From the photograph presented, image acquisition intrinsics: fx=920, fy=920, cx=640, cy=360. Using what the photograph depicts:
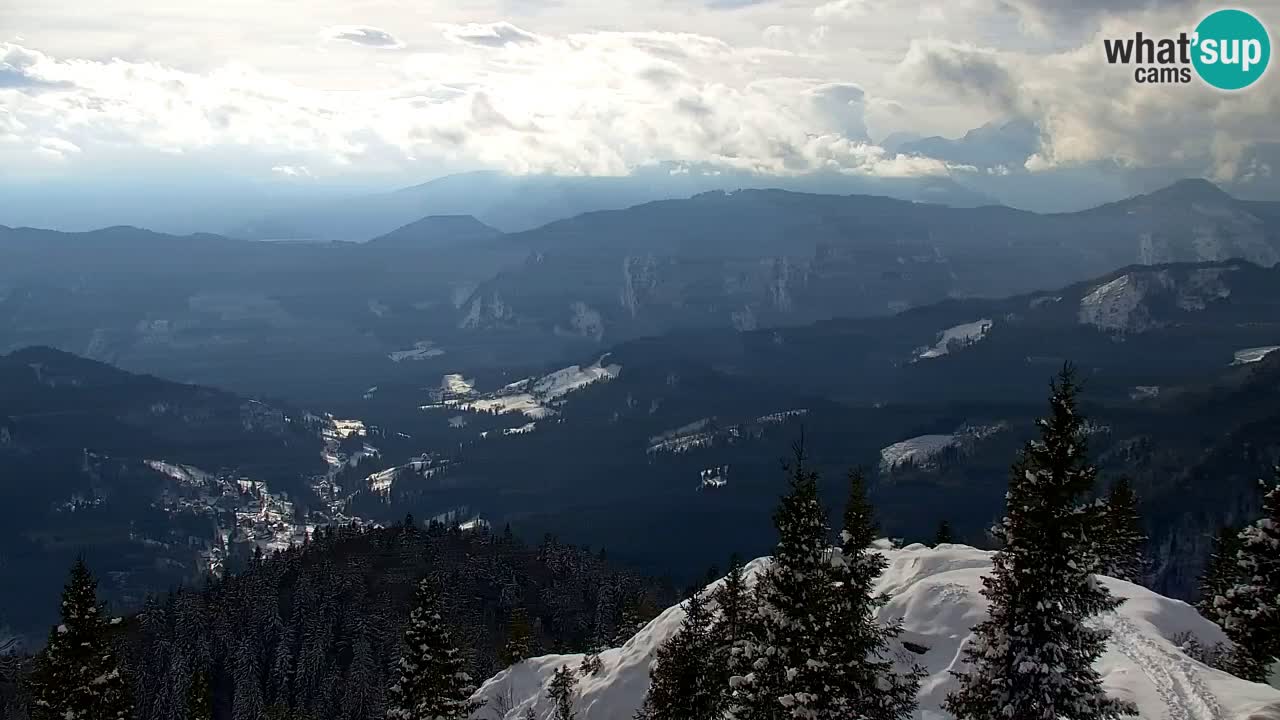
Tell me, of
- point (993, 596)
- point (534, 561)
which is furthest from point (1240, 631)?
point (534, 561)

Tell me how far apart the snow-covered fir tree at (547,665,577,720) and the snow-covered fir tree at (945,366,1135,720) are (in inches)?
1726

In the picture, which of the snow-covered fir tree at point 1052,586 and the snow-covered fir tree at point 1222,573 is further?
the snow-covered fir tree at point 1222,573

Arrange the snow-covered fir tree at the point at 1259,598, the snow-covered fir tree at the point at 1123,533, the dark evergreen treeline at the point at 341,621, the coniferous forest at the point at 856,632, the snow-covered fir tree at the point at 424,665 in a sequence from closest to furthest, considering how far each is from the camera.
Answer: the coniferous forest at the point at 856,632 → the snow-covered fir tree at the point at 1259,598 → the snow-covered fir tree at the point at 424,665 → the snow-covered fir tree at the point at 1123,533 → the dark evergreen treeline at the point at 341,621

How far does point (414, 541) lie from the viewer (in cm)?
19538

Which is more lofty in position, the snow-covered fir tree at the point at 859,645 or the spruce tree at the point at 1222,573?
the snow-covered fir tree at the point at 859,645

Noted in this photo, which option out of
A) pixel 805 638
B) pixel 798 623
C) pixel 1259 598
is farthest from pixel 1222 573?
pixel 798 623

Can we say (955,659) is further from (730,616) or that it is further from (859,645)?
(859,645)

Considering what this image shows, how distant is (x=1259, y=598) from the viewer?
47.7 meters

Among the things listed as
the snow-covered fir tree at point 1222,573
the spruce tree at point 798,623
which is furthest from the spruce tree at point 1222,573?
the spruce tree at point 798,623

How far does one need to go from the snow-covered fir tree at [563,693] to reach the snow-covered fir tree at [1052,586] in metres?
43.8

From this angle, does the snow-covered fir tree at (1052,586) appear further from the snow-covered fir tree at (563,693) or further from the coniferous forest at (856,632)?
the snow-covered fir tree at (563,693)

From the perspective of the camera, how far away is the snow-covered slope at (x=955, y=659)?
1686 inches

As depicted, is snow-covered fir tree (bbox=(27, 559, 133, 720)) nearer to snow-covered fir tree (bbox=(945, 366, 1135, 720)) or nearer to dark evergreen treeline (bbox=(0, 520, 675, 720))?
snow-covered fir tree (bbox=(945, 366, 1135, 720))

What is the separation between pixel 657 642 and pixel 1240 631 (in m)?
42.0
